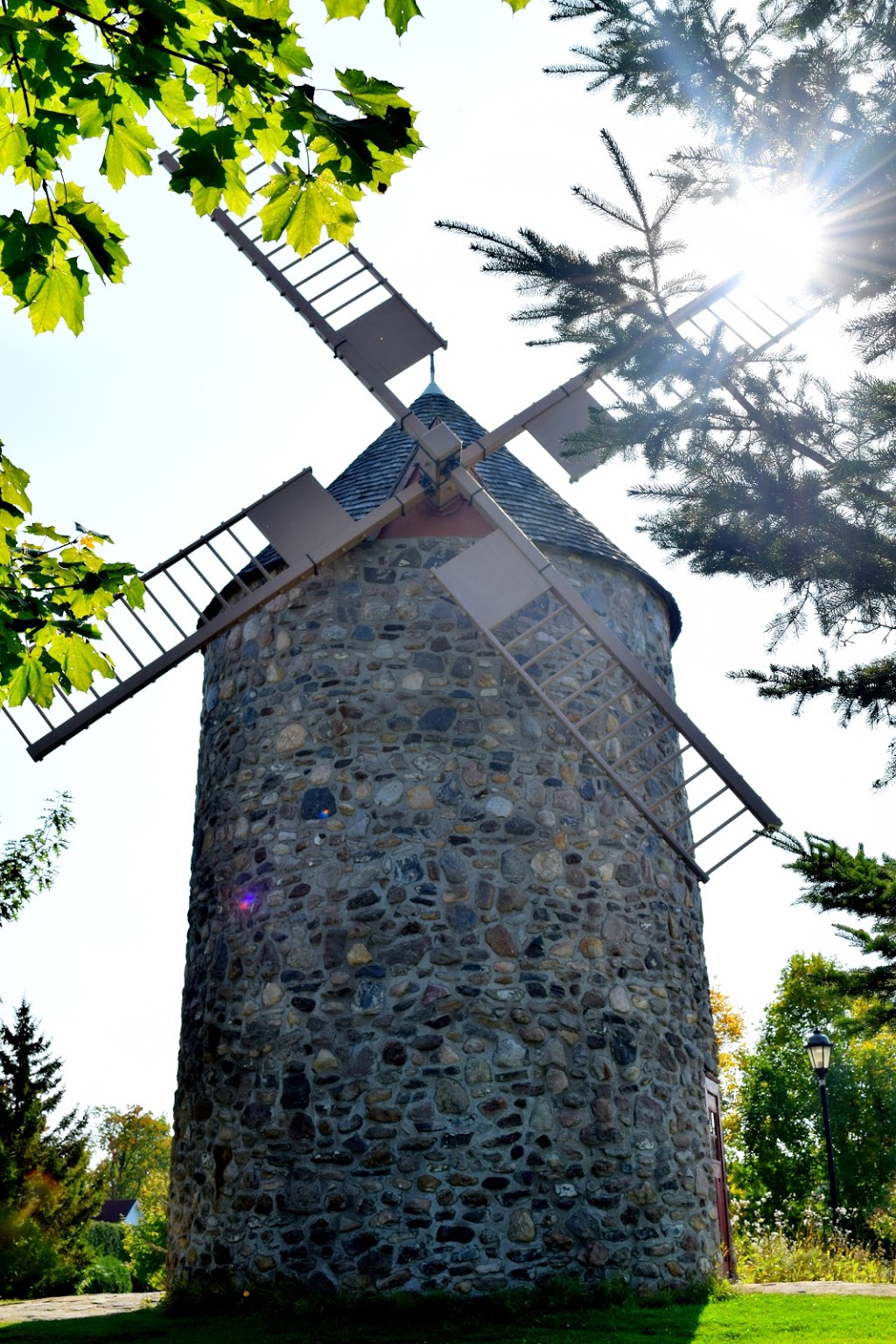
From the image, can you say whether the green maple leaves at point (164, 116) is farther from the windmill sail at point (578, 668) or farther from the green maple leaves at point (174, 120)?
the windmill sail at point (578, 668)

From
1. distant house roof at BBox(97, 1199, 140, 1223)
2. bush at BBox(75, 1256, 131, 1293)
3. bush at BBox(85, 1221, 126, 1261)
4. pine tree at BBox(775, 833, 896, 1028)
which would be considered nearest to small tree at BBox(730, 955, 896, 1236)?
bush at BBox(75, 1256, 131, 1293)

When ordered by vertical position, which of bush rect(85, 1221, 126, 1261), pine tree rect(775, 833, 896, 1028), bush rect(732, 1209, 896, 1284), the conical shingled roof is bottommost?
bush rect(85, 1221, 126, 1261)

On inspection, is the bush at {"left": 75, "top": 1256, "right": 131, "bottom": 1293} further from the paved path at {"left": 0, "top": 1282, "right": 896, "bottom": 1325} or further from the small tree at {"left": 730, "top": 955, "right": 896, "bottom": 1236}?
the small tree at {"left": 730, "top": 955, "right": 896, "bottom": 1236}

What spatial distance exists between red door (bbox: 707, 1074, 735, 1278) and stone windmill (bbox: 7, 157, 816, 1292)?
31 centimetres

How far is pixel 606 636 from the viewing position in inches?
387

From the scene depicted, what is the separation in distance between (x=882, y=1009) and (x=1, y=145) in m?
4.68

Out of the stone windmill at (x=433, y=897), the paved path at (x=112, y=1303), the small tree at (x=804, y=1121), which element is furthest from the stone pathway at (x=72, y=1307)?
the small tree at (x=804, y=1121)

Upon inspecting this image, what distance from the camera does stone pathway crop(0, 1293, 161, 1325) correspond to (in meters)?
10.2

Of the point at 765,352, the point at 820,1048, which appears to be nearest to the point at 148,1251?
the point at 820,1048

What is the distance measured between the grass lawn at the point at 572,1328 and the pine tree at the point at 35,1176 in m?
9.57

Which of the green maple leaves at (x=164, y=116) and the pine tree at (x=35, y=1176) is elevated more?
the green maple leaves at (x=164, y=116)

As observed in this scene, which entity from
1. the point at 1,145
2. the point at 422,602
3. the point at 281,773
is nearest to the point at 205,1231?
the point at 281,773

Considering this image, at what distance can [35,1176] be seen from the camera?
19.2 metres

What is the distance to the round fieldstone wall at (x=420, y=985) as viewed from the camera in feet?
27.6
